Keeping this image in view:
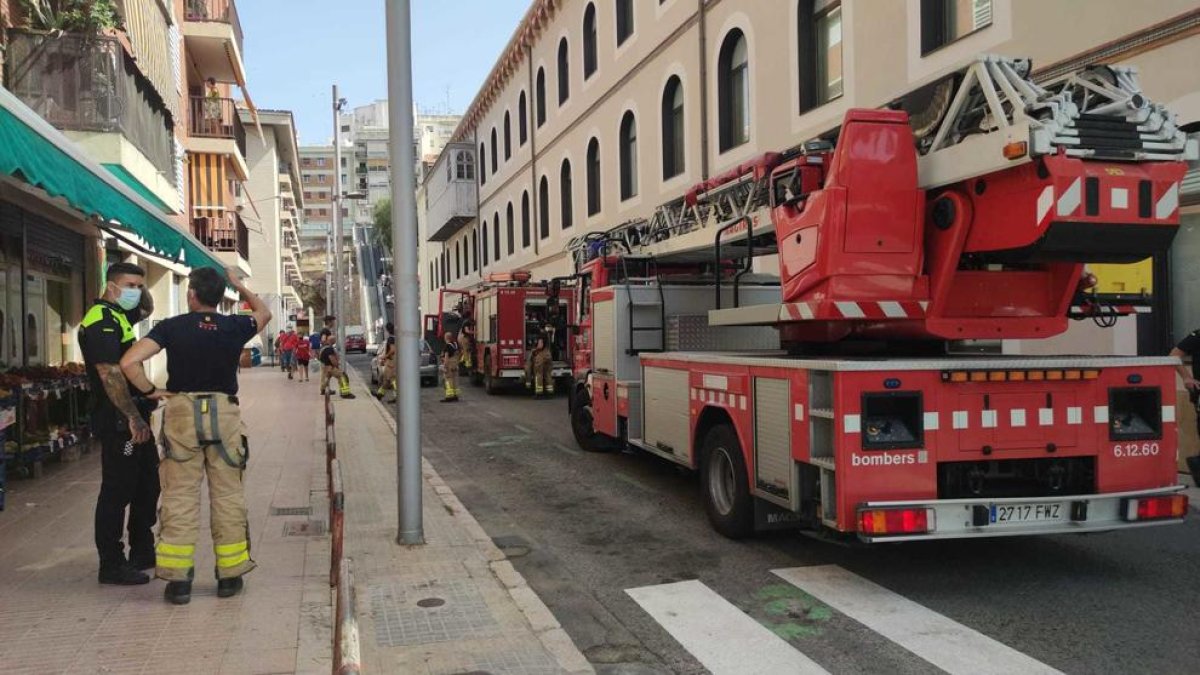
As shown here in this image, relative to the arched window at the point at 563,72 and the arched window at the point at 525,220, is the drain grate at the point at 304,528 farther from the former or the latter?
the arched window at the point at 525,220

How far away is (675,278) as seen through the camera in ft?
31.6

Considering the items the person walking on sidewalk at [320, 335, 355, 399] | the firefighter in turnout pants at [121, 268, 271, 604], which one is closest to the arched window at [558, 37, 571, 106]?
the person walking on sidewalk at [320, 335, 355, 399]

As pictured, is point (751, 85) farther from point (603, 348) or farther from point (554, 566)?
point (554, 566)

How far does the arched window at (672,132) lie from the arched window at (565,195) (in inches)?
314

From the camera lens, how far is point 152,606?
477cm

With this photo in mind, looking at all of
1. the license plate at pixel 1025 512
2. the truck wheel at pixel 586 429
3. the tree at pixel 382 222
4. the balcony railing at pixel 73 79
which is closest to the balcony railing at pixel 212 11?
the balcony railing at pixel 73 79

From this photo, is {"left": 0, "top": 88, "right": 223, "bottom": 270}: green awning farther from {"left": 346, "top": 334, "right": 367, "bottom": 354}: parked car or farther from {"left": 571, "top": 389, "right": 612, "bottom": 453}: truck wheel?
{"left": 346, "top": 334, "right": 367, "bottom": 354}: parked car

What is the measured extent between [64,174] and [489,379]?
15.4 metres

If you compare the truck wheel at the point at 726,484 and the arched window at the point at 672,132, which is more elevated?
the arched window at the point at 672,132

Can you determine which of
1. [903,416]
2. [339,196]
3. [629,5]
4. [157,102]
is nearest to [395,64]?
[903,416]

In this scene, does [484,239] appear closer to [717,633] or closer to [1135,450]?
[1135,450]

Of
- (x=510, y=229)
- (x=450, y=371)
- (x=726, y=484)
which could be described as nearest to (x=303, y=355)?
(x=450, y=371)

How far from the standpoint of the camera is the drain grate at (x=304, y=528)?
21.4 feet

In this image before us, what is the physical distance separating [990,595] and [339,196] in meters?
26.6
